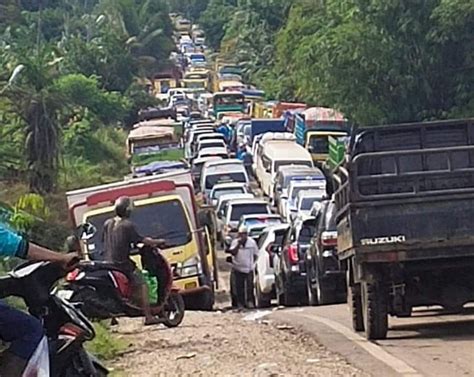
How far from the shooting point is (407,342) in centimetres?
1245

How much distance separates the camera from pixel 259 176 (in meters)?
50.9

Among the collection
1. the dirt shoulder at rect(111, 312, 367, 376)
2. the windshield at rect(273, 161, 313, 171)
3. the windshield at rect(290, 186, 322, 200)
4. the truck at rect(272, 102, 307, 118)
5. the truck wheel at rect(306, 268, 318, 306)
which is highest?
the truck at rect(272, 102, 307, 118)

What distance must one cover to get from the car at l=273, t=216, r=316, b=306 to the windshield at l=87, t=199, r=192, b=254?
5.42 feet

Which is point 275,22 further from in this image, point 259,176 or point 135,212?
point 135,212

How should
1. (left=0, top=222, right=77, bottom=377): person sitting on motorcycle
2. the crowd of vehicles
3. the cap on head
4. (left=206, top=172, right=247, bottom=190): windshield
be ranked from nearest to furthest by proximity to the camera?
1. (left=0, top=222, right=77, bottom=377): person sitting on motorcycle
2. the crowd of vehicles
3. the cap on head
4. (left=206, top=172, right=247, bottom=190): windshield

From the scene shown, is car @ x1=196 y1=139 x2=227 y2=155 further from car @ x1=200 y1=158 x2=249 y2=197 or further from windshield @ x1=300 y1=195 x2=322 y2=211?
windshield @ x1=300 y1=195 x2=322 y2=211

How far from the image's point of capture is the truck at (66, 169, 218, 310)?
19703 mm

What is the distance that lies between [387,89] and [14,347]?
104 ft

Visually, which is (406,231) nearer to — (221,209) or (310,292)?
(310,292)

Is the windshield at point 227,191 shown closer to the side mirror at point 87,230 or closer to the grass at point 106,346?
the side mirror at point 87,230

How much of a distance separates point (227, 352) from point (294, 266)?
8.98m

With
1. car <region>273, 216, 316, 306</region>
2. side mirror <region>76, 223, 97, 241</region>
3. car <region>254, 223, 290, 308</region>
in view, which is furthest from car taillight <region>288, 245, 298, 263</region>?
side mirror <region>76, 223, 97, 241</region>

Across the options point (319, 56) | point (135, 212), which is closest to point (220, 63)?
point (319, 56)

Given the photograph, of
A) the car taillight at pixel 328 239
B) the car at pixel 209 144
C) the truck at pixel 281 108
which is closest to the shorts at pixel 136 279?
the car taillight at pixel 328 239
